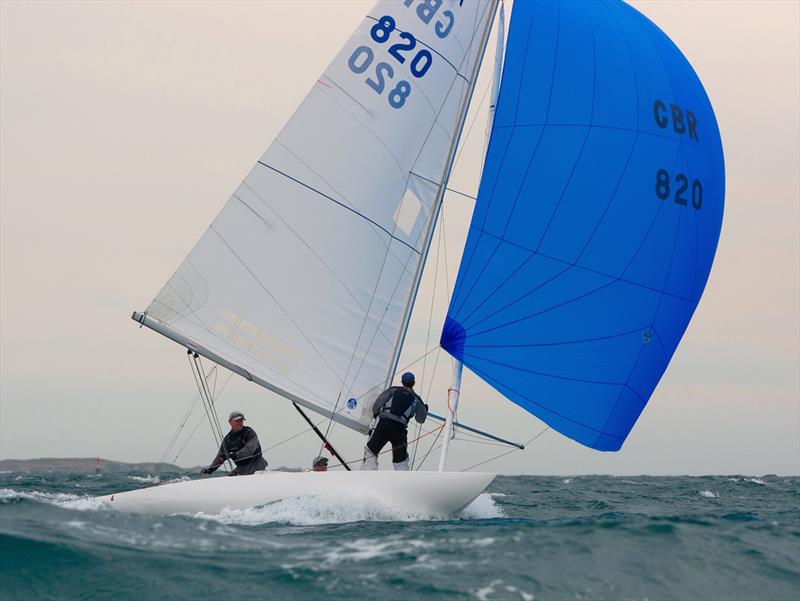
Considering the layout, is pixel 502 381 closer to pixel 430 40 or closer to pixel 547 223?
pixel 547 223

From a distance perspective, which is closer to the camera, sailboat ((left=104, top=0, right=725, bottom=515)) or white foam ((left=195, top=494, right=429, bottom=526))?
white foam ((left=195, top=494, right=429, bottom=526))

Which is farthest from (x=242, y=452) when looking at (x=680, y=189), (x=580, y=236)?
(x=680, y=189)

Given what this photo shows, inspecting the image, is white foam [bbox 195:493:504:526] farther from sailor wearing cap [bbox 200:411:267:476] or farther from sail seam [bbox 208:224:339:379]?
sail seam [bbox 208:224:339:379]

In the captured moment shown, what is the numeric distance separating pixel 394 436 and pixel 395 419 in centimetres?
21

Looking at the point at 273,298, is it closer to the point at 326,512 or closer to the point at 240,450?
the point at 240,450

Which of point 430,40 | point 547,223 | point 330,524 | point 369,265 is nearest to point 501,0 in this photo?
point 430,40

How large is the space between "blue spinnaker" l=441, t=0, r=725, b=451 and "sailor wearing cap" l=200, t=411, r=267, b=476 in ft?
8.45

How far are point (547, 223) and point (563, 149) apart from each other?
0.97 m

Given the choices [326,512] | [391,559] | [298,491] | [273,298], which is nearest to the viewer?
[391,559]

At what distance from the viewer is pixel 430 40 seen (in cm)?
1270

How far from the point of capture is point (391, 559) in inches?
318

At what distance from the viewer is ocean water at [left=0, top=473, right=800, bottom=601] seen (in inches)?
293

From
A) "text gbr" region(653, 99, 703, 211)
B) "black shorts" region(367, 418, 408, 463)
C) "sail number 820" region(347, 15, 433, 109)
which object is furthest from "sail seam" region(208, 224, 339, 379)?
"text gbr" region(653, 99, 703, 211)

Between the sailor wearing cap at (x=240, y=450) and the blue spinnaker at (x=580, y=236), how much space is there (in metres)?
2.58
